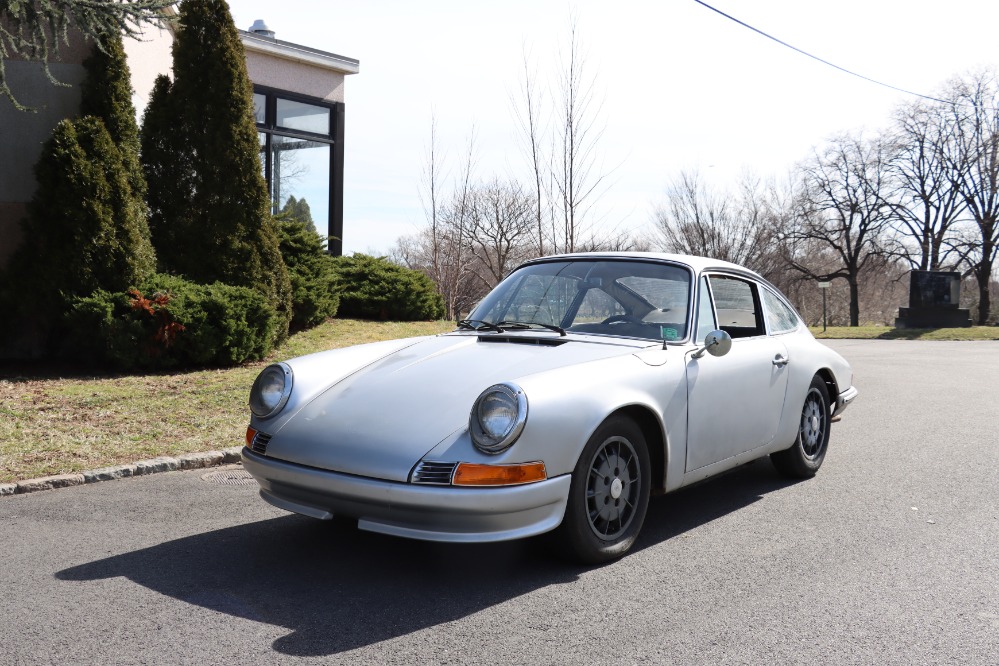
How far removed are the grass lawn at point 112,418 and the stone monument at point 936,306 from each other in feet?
114

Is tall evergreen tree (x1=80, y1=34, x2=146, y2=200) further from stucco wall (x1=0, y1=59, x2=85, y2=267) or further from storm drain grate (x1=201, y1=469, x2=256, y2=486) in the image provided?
storm drain grate (x1=201, y1=469, x2=256, y2=486)

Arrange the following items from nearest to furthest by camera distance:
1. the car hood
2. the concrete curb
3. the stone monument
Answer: the car hood
the concrete curb
the stone monument

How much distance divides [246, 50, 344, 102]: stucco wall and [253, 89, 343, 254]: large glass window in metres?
0.19

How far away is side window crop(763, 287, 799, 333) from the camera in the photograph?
609 cm

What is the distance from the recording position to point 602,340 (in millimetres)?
4977

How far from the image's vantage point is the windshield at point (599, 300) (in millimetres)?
5160

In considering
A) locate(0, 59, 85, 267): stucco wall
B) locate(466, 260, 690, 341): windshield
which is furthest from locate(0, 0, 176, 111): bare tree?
locate(466, 260, 690, 341): windshield

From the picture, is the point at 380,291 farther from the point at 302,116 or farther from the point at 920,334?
the point at 920,334

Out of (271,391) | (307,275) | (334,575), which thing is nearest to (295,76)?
(307,275)

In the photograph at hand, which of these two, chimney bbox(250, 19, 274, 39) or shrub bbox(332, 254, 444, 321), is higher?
chimney bbox(250, 19, 274, 39)

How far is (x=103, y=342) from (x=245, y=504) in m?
5.22

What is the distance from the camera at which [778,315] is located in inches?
245

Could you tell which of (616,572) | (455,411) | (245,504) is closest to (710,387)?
(616,572)

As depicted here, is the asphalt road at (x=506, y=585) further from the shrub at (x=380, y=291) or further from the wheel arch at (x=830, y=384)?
the shrub at (x=380, y=291)
